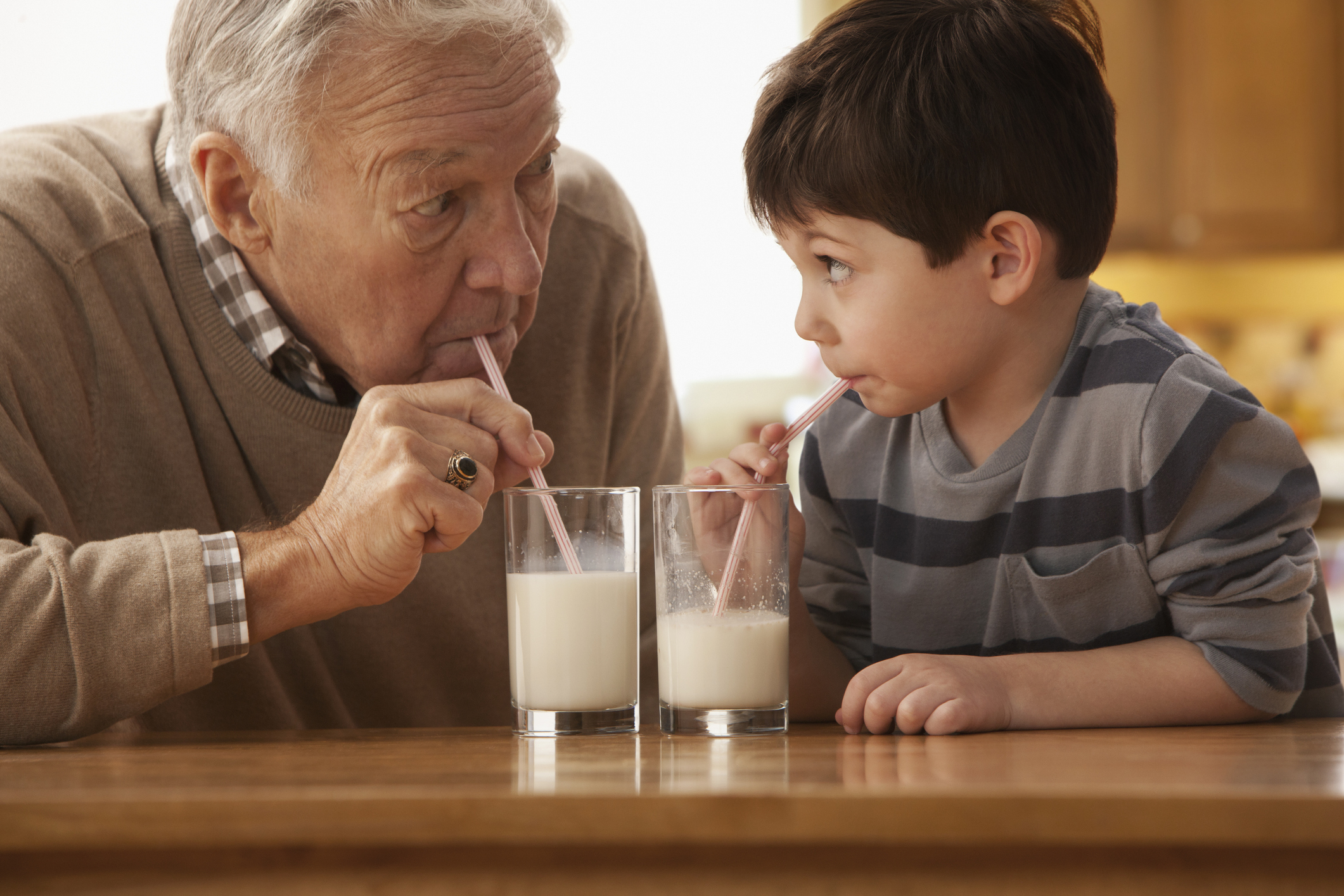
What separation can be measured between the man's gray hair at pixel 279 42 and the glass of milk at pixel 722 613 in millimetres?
575

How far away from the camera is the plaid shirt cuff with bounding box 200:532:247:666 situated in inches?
36.9

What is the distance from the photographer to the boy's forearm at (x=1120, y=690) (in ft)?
3.06

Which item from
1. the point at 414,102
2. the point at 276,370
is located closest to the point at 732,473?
the point at 414,102

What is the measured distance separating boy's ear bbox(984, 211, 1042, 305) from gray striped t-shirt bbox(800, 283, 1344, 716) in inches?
3.7

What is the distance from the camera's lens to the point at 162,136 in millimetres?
1431

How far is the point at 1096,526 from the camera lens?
1.07 meters

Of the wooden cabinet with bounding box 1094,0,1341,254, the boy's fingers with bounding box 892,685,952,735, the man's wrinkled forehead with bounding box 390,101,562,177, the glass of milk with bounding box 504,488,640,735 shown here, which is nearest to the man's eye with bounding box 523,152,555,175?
the man's wrinkled forehead with bounding box 390,101,562,177

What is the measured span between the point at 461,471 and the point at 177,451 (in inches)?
19.3

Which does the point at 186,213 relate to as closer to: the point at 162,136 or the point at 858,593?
the point at 162,136

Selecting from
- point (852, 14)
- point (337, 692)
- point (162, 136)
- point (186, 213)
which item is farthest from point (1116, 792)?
point (162, 136)

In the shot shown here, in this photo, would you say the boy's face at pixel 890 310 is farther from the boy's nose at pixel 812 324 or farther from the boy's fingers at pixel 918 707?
the boy's fingers at pixel 918 707

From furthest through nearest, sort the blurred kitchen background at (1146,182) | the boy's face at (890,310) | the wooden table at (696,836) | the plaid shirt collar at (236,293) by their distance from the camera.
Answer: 1. the blurred kitchen background at (1146,182)
2. the plaid shirt collar at (236,293)
3. the boy's face at (890,310)
4. the wooden table at (696,836)

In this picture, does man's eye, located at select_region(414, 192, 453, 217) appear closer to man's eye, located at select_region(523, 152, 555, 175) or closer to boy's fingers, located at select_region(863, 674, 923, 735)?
man's eye, located at select_region(523, 152, 555, 175)

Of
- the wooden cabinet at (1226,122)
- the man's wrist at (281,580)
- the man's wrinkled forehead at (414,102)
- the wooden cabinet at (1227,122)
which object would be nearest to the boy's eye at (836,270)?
the man's wrinkled forehead at (414,102)
